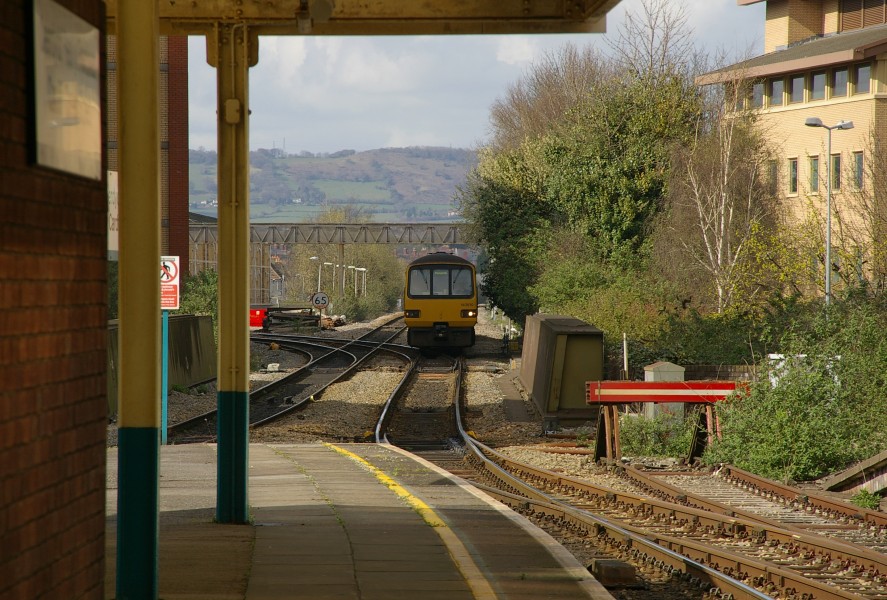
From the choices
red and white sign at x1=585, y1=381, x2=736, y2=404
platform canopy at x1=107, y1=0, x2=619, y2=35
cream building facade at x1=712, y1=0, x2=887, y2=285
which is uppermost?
cream building facade at x1=712, y1=0, x2=887, y2=285

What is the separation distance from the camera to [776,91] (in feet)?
136

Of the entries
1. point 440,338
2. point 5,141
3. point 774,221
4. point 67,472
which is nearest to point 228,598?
point 67,472

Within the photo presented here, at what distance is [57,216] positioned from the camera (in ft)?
14.2

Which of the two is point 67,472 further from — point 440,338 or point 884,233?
point 440,338

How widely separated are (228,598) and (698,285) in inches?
1174

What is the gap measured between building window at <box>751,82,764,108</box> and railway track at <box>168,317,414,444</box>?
1660 cm

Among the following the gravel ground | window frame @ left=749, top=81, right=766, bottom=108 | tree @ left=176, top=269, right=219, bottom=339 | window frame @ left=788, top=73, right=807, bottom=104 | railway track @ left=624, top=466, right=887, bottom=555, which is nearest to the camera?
railway track @ left=624, top=466, right=887, bottom=555

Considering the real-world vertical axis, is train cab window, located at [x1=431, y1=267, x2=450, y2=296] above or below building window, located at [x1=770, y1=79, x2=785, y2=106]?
below

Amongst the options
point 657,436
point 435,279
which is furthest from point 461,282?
point 657,436

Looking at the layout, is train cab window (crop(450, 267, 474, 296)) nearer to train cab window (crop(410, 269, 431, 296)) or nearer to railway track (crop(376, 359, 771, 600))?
train cab window (crop(410, 269, 431, 296))

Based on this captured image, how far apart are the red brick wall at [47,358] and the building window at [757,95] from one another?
39.7 metres

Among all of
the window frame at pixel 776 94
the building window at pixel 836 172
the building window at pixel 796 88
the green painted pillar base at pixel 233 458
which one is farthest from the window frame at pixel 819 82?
the green painted pillar base at pixel 233 458

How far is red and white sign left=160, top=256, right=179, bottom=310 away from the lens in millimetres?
14418

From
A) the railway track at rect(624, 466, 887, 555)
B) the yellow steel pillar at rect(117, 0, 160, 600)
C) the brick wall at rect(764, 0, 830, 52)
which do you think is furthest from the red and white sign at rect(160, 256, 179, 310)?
the brick wall at rect(764, 0, 830, 52)
